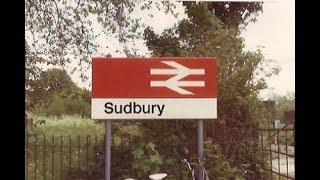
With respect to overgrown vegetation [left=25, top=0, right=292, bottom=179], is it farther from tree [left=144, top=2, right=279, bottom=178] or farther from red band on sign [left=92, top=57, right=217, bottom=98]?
red band on sign [left=92, top=57, right=217, bottom=98]

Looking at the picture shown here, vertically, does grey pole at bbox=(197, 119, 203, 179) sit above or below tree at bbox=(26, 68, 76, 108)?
below

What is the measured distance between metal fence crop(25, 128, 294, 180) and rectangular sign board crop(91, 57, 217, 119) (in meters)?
0.42

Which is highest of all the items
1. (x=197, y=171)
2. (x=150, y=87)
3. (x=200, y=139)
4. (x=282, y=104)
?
(x=150, y=87)

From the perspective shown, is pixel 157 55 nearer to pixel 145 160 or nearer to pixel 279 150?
pixel 145 160

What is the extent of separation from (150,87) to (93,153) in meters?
0.94

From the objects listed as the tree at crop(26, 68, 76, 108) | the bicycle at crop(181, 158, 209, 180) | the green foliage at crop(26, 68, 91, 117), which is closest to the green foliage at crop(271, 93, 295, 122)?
the bicycle at crop(181, 158, 209, 180)

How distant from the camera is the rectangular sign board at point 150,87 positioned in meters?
5.09

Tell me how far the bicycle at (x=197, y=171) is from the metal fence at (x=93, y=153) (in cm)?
26

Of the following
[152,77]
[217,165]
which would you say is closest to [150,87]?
[152,77]

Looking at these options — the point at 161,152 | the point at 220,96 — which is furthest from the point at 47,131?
the point at 220,96

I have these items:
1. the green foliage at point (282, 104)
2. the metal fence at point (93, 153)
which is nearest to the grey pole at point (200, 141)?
the metal fence at point (93, 153)

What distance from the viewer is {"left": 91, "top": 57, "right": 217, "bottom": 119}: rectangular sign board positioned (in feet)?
16.7

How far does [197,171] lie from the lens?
5.39 metres

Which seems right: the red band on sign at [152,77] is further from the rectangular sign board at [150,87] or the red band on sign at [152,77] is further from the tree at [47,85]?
the tree at [47,85]
